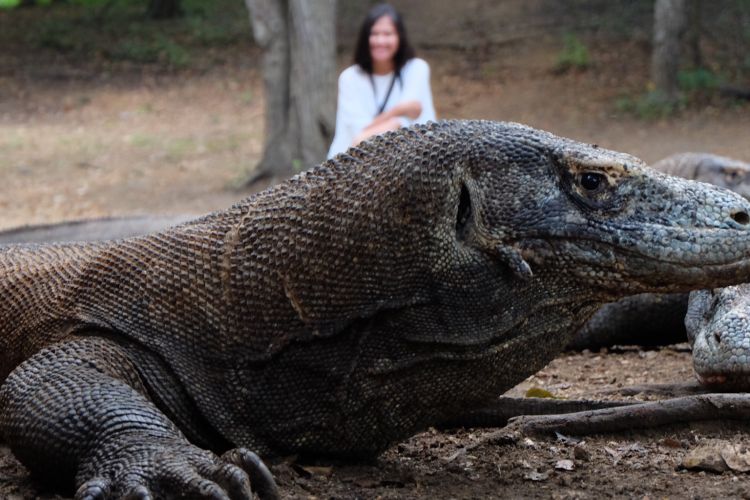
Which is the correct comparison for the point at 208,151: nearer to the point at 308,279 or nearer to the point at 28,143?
the point at 28,143

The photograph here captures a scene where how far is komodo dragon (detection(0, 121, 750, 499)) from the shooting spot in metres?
2.86

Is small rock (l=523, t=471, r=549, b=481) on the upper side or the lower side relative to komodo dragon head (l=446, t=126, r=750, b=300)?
lower

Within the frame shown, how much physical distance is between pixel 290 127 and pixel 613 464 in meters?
9.57

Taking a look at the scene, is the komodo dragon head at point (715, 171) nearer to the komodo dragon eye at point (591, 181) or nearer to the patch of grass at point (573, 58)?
the komodo dragon eye at point (591, 181)

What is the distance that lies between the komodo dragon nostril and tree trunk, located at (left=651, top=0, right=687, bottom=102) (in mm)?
12763

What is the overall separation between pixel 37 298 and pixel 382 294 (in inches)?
43.6

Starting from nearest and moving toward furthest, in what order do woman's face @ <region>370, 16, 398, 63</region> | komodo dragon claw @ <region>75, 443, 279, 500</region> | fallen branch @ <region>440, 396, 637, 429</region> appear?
1. komodo dragon claw @ <region>75, 443, 279, 500</region>
2. fallen branch @ <region>440, 396, 637, 429</region>
3. woman's face @ <region>370, 16, 398, 63</region>

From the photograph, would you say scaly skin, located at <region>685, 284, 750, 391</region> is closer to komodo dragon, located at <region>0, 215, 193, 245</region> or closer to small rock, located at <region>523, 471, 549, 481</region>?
small rock, located at <region>523, 471, 549, 481</region>

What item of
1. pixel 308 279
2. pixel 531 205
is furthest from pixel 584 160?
pixel 308 279

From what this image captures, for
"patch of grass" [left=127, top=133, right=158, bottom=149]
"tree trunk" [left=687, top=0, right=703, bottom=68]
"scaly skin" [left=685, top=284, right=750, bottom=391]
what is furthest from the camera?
"tree trunk" [left=687, top=0, right=703, bottom=68]

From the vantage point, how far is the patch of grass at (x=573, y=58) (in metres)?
18.1

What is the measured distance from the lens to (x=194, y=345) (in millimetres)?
3012

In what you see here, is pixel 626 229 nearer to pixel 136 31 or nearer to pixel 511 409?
pixel 511 409

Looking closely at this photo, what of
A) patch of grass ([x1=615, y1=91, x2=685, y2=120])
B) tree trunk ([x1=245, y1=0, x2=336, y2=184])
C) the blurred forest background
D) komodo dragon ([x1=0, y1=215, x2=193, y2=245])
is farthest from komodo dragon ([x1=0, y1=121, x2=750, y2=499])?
patch of grass ([x1=615, y1=91, x2=685, y2=120])
